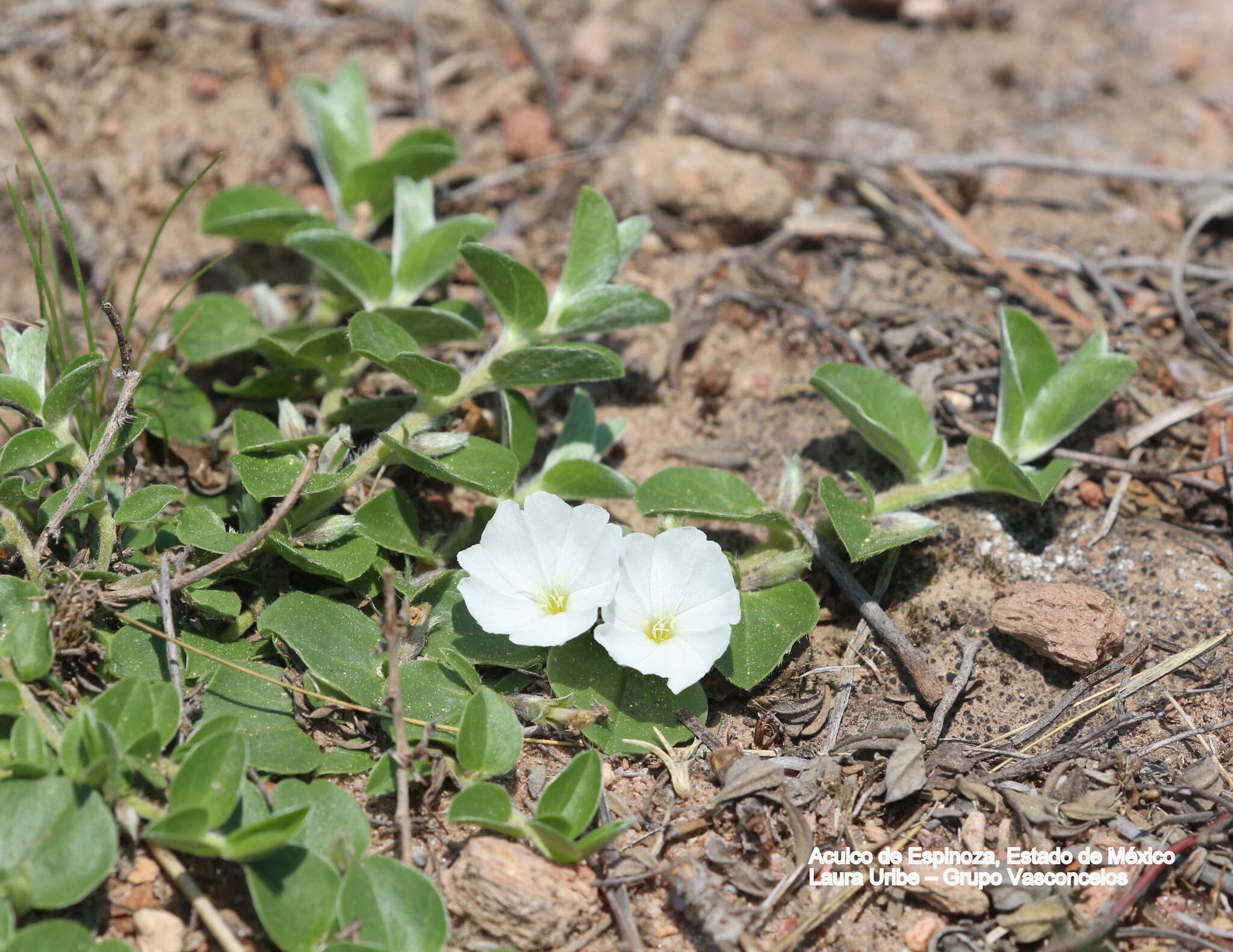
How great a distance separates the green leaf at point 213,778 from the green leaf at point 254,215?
2.04 m

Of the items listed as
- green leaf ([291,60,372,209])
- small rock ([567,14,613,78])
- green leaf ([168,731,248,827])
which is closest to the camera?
green leaf ([168,731,248,827])

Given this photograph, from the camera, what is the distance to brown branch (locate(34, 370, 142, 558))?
251cm

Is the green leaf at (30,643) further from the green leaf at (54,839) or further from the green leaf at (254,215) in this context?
the green leaf at (254,215)

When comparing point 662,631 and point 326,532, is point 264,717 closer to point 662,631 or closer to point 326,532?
point 326,532

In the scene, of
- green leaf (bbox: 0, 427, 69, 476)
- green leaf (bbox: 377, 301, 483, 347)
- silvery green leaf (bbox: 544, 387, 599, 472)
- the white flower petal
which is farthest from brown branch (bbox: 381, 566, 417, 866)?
green leaf (bbox: 377, 301, 483, 347)

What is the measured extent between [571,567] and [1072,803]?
1.42 metres

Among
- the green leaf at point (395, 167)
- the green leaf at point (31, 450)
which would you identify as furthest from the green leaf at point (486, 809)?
the green leaf at point (395, 167)

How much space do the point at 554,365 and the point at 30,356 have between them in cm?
145

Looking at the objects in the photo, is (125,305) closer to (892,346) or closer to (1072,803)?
(892,346)

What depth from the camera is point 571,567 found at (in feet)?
8.88

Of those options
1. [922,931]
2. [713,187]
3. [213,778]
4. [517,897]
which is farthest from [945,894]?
[713,187]

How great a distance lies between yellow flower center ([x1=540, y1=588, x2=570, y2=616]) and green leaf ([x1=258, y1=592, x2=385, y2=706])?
18.1 inches

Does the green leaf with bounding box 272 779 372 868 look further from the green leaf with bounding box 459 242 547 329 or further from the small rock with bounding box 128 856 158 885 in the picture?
the green leaf with bounding box 459 242 547 329

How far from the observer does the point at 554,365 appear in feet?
9.73
